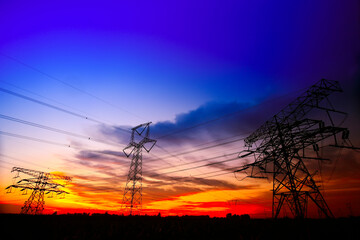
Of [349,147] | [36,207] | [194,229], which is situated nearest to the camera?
[194,229]

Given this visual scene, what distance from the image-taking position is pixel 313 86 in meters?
18.5

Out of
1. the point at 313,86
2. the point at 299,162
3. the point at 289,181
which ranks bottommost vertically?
the point at 289,181

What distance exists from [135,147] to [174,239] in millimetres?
28903

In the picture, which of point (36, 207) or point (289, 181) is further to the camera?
point (36, 207)

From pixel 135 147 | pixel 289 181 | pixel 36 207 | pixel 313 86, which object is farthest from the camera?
A: pixel 36 207

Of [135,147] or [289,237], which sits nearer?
[289,237]

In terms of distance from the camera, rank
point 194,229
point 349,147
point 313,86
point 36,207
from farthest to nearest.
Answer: point 36,207
point 313,86
point 349,147
point 194,229

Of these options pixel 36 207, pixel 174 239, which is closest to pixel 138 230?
pixel 174 239

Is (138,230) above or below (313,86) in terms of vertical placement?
below

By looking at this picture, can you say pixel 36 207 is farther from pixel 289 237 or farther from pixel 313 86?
pixel 313 86

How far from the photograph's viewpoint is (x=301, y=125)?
64.4 ft

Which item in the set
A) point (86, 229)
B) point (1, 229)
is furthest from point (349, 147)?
point (1, 229)

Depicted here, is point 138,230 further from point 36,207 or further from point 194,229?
point 36,207

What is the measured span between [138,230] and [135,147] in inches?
1089
